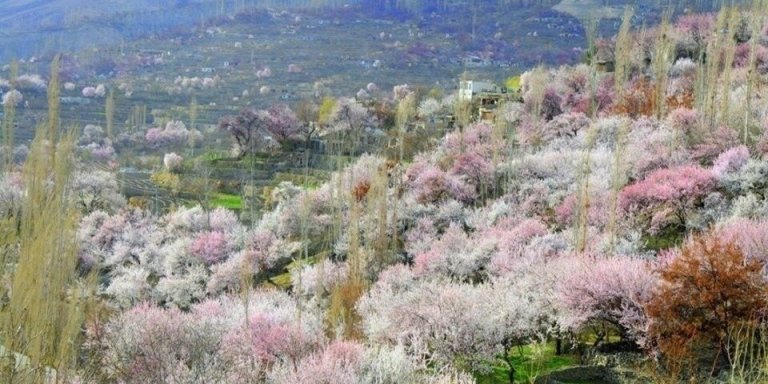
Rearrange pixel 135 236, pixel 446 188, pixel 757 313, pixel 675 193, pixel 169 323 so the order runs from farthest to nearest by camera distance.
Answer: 1. pixel 135 236
2. pixel 446 188
3. pixel 675 193
4. pixel 169 323
5. pixel 757 313

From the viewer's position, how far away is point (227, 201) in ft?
135

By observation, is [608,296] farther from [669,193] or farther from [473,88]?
[473,88]

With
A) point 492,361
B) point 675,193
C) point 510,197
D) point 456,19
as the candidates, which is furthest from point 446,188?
point 456,19

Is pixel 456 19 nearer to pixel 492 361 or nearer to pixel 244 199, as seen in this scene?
pixel 244 199

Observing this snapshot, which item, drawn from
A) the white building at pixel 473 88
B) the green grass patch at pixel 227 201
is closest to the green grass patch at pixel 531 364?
the green grass patch at pixel 227 201

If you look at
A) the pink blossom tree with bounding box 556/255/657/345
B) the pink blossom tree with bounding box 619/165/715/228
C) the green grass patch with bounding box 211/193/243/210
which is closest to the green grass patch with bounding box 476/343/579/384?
the pink blossom tree with bounding box 556/255/657/345

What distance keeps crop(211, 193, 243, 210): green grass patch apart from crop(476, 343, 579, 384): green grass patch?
25.1m

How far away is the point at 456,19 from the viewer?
361 ft

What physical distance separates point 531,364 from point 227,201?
1117 inches

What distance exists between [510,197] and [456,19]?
8566 cm

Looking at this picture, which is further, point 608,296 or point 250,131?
point 250,131

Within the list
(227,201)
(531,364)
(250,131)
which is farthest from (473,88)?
(531,364)

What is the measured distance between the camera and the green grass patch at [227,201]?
39.7m

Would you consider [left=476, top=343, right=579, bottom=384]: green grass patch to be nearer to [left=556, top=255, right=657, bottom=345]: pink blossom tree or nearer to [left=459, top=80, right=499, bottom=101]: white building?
[left=556, top=255, right=657, bottom=345]: pink blossom tree
